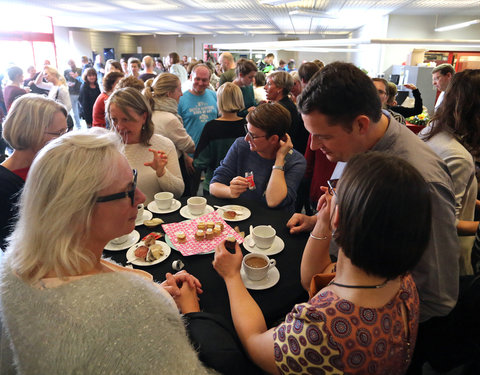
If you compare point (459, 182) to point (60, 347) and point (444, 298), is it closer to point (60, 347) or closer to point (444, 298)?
point (444, 298)

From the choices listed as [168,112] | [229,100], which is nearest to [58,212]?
[229,100]

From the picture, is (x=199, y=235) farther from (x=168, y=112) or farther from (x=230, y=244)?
(x=168, y=112)

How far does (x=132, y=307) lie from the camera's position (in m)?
0.85

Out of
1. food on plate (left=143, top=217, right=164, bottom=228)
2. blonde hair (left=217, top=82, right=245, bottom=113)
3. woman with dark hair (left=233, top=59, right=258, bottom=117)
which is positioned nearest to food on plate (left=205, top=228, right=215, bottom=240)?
food on plate (left=143, top=217, right=164, bottom=228)

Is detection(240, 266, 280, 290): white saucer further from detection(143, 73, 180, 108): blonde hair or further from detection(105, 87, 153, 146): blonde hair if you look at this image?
detection(143, 73, 180, 108): blonde hair

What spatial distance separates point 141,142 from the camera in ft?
7.66

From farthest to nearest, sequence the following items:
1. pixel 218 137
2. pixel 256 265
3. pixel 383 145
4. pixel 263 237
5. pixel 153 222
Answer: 1. pixel 218 137
2. pixel 153 222
3. pixel 263 237
4. pixel 256 265
5. pixel 383 145

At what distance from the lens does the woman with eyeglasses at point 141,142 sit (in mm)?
2248

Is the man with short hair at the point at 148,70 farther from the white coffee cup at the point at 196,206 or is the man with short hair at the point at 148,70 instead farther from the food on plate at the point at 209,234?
the food on plate at the point at 209,234

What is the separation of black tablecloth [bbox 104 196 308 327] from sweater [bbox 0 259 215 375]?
1.16 ft

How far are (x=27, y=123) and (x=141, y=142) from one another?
722 mm

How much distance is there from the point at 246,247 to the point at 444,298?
86 cm

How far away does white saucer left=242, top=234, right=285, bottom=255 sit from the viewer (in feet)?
5.06

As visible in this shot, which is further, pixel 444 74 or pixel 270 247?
pixel 444 74
